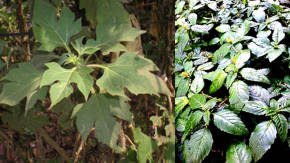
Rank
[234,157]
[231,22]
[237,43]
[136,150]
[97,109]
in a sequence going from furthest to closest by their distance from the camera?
[231,22] → [237,43] → [234,157] → [136,150] → [97,109]

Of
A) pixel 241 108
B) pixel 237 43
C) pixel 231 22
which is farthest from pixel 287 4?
pixel 241 108

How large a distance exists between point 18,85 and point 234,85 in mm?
1260

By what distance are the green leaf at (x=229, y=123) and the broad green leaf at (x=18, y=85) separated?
1111 millimetres

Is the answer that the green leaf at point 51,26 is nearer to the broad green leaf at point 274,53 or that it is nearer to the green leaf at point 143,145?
the green leaf at point 143,145

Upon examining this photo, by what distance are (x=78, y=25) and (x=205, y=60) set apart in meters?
1.39

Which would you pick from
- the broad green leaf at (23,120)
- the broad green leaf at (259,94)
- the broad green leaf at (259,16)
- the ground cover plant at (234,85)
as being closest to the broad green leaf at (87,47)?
the broad green leaf at (23,120)

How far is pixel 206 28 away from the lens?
71.6 inches

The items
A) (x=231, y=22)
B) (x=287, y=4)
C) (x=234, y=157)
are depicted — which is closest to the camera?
(x=234, y=157)

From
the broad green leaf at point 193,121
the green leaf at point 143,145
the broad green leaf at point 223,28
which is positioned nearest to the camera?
the green leaf at point 143,145

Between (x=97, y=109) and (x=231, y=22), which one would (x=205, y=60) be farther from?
(x=97, y=109)

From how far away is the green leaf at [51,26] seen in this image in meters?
0.44

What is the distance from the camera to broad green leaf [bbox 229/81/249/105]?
146 cm

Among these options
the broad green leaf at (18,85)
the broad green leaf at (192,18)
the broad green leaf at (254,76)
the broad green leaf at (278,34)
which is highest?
the broad green leaf at (18,85)

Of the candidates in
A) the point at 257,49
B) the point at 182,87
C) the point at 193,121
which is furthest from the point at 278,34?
the point at 193,121
